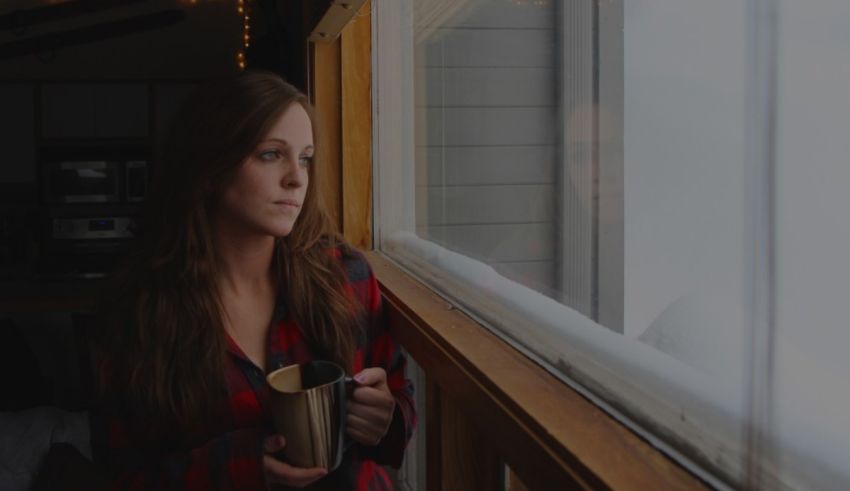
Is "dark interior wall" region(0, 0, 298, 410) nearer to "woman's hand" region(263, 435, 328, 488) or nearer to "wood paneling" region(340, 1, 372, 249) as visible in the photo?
"wood paneling" region(340, 1, 372, 249)

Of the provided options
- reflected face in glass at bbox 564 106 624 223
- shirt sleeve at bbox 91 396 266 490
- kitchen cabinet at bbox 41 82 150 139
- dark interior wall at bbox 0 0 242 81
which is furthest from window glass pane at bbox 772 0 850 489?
kitchen cabinet at bbox 41 82 150 139

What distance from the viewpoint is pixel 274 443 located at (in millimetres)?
931

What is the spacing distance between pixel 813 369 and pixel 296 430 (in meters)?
0.58

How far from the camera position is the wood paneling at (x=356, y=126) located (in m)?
2.06

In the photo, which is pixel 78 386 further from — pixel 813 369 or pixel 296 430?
pixel 813 369

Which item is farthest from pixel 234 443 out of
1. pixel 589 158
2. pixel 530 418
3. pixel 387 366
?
pixel 589 158

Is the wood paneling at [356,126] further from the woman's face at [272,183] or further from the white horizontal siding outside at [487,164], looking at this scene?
the woman's face at [272,183]

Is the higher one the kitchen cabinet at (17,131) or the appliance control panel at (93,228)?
the kitchen cabinet at (17,131)

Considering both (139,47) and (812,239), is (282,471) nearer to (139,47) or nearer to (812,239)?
(812,239)

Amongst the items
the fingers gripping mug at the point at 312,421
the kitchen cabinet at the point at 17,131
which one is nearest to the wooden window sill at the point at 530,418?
the fingers gripping mug at the point at 312,421

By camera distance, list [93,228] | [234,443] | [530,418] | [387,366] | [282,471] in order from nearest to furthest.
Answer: [530,418] → [282,471] → [234,443] → [387,366] → [93,228]

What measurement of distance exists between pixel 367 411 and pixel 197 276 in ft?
1.42

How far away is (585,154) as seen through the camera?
3.58ft

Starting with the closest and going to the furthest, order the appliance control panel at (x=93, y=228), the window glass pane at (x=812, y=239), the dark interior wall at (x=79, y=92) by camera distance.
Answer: the window glass pane at (x=812, y=239)
the dark interior wall at (x=79, y=92)
the appliance control panel at (x=93, y=228)
